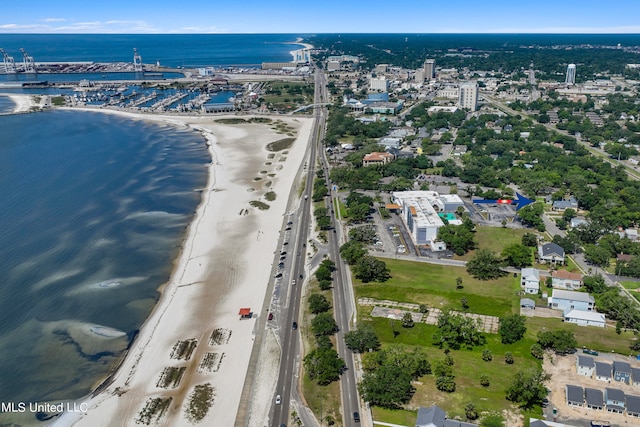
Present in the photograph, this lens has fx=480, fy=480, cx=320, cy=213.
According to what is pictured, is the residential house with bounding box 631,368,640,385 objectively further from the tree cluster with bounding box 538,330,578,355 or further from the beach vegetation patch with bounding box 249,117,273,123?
the beach vegetation patch with bounding box 249,117,273,123

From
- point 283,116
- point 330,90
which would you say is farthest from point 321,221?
point 330,90

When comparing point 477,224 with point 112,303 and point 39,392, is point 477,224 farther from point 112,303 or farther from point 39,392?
point 39,392

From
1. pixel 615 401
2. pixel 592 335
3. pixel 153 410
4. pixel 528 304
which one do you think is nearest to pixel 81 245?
pixel 153 410

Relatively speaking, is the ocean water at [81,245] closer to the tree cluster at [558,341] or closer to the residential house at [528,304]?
the tree cluster at [558,341]

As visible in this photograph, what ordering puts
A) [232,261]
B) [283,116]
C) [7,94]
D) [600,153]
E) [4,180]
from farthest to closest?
[7,94]
[283,116]
[600,153]
[4,180]
[232,261]

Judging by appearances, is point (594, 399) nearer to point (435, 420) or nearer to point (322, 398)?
point (435, 420)
